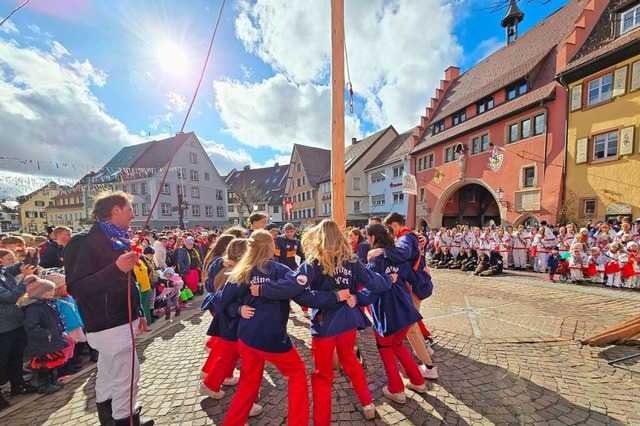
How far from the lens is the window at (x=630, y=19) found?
11810 millimetres

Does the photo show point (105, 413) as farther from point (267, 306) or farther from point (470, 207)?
point (470, 207)

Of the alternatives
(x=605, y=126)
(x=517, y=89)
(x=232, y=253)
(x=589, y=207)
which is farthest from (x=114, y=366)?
(x=517, y=89)

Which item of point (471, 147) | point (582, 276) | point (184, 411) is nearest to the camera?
point (184, 411)

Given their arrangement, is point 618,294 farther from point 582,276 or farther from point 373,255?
point 373,255

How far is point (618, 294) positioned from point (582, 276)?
1.58 meters

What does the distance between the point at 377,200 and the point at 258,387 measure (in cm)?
2830

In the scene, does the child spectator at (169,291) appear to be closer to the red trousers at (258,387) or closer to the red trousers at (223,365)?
the red trousers at (223,365)

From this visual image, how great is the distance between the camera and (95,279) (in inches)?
92.6

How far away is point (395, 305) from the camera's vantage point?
3.23 metres

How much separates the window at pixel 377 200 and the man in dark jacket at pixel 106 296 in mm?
27809

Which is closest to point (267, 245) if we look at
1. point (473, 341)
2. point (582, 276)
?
point (473, 341)

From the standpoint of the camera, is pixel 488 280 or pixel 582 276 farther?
pixel 488 280

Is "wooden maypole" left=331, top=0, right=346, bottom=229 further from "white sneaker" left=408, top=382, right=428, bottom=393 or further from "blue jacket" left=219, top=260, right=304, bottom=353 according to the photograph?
"white sneaker" left=408, top=382, right=428, bottom=393

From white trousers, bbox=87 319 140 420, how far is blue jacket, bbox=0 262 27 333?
181cm
